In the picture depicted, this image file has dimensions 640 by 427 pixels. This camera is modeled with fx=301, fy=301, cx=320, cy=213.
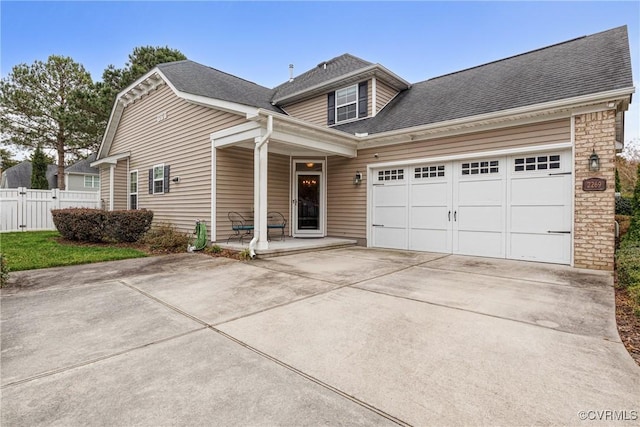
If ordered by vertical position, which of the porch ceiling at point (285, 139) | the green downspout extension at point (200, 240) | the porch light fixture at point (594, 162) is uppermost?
the porch ceiling at point (285, 139)

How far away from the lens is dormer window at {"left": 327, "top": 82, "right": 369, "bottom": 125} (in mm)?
10391

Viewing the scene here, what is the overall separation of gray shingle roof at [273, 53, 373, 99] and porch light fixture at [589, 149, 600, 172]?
24.0 ft

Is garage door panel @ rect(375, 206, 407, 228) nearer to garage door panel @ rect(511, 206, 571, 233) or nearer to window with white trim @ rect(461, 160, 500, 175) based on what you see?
window with white trim @ rect(461, 160, 500, 175)

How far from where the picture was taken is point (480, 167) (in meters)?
7.24

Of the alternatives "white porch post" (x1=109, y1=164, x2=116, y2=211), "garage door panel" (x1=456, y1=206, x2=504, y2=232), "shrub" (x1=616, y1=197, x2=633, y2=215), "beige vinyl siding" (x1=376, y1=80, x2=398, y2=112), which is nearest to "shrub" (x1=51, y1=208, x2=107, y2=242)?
"white porch post" (x1=109, y1=164, x2=116, y2=211)

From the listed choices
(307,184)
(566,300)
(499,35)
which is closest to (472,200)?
(566,300)

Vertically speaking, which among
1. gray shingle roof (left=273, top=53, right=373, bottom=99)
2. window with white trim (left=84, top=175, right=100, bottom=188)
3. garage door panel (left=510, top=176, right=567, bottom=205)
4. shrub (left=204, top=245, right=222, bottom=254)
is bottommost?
shrub (left=204, top=245, right=222, bottom=254)

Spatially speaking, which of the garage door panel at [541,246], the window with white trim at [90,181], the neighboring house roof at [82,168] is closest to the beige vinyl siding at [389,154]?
the garage door panel at [541,246]

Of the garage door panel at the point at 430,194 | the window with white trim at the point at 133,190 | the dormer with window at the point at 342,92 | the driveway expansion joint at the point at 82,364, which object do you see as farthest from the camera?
the window with white trim at the point at 133,190

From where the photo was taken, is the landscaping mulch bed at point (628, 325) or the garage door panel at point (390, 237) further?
the garage door panel at point (390, 237)

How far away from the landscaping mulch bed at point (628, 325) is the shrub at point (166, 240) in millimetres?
8497

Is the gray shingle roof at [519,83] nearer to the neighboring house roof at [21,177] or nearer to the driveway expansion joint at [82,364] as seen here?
the driveway expansion joint at [82,364]

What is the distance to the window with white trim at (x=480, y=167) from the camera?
702 cm

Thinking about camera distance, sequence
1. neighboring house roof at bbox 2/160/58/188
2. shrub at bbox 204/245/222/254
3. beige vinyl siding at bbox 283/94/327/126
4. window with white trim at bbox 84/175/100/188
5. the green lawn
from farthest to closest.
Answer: neighboring house roof at bbox 2/160/58/188 < window with white trim at bbox 84/175/100/188 < beige vinyl siding at bbox 283/94/327/126 < shrub at bbox 204/245/222/254 < the green lawn
